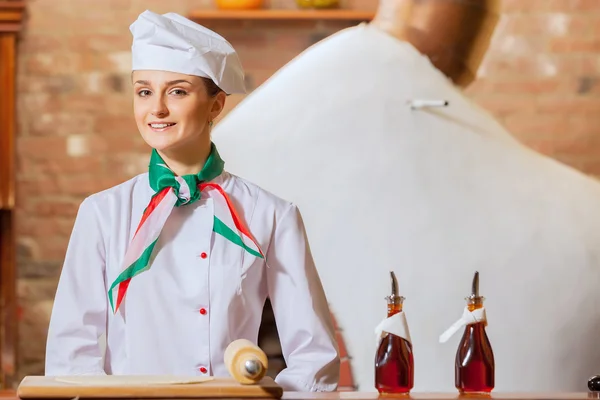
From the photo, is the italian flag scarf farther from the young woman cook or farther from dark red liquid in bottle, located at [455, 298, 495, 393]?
dark red liquid in bottle, located at [455, 298, 495, 393]

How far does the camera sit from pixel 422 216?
9.18ft

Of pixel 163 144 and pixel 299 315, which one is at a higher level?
pixel 163 144

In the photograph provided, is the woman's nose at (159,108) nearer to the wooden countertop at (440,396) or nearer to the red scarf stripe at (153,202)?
the red scarf stripe at (153,202)

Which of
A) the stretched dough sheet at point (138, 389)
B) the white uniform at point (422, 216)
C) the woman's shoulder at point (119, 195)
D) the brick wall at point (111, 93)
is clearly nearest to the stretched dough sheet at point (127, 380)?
the stretched dough sheet at point (138, 389)

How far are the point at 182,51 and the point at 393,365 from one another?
56 cm

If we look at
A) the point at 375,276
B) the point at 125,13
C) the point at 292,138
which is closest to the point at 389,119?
the point at 292,138

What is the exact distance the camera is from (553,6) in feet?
11.5

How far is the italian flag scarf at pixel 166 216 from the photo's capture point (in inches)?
57.3

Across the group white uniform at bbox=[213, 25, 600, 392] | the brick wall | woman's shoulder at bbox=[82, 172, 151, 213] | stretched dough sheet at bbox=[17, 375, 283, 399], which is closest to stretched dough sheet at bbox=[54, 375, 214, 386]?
stretched dough sheet at bbox=[17, 375, 283, 399]

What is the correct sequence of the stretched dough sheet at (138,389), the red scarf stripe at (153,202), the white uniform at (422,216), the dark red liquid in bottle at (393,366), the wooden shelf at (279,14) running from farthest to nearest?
the wooden shelf at (279,14) < the white uniform at (422,216) < the red scarf stripe at (153,202) < the dark red liquid in bottle at (393,366) < the stretched dough sheet at (138,389)

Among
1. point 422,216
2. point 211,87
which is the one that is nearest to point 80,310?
point 211,87

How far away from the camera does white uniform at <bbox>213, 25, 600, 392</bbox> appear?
2.72 metres

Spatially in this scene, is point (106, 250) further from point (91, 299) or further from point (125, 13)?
point (125, 13)

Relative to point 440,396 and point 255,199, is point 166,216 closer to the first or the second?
point 255,199
